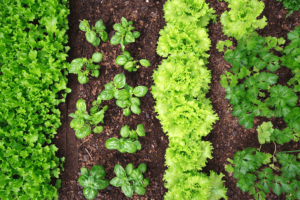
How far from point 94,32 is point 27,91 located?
4.61ft

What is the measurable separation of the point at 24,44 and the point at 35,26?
1.44ft

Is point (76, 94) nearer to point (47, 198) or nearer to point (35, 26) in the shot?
point (35, 26)

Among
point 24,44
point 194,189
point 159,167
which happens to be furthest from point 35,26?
point 194,189

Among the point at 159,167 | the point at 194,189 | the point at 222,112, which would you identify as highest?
the point at 222,112

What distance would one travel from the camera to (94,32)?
2.89 metres

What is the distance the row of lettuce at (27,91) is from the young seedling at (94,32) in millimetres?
402

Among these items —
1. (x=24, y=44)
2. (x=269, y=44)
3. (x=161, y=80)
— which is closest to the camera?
(x=161, y=80)

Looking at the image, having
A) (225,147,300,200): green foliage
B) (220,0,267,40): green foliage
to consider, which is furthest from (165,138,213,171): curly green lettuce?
(220,0,267,40): green foliage

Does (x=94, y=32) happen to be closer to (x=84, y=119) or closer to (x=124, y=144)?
(x=84, y=119)

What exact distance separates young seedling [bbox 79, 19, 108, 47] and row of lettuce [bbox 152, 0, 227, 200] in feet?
3.12

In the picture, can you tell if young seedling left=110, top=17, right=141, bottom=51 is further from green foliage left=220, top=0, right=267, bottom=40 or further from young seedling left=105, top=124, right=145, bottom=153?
green foliage left=220, top=0, right=267, bottom=40

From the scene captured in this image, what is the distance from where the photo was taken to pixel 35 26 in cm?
320

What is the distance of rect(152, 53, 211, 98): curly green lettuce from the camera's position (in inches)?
99.1

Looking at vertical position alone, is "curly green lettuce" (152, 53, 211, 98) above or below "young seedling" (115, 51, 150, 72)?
below
